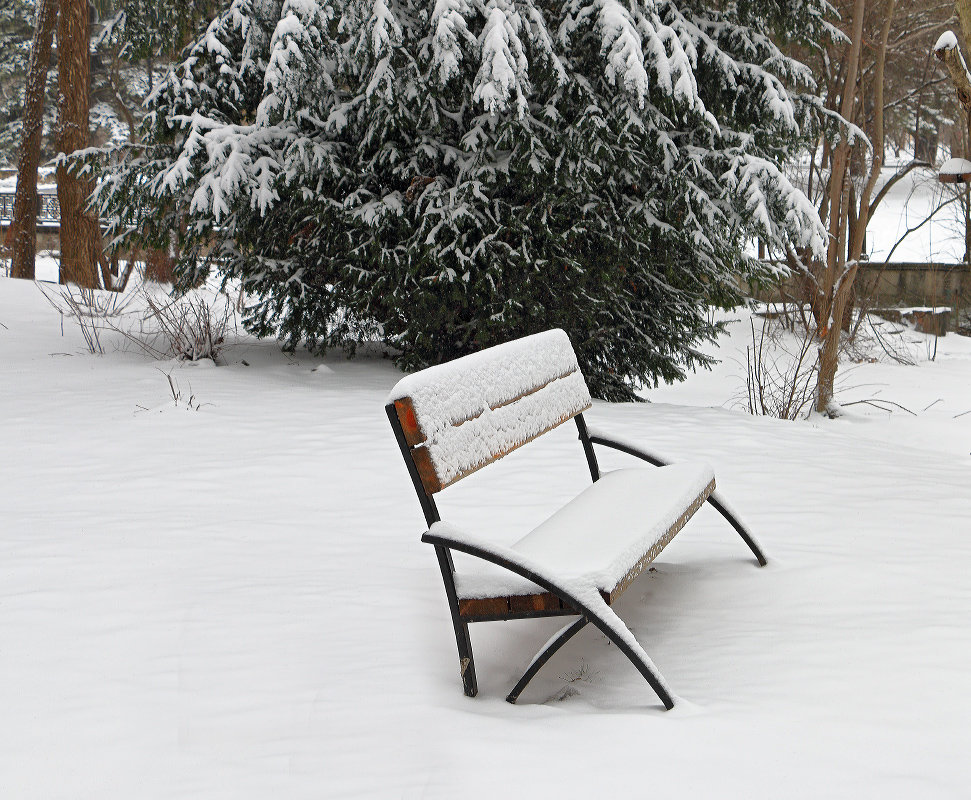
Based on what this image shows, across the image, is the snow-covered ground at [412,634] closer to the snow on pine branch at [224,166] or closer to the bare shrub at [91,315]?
the snow on pine branch at [224,166]

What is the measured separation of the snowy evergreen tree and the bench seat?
375cm

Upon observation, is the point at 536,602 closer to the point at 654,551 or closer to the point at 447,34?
the point at 654,551

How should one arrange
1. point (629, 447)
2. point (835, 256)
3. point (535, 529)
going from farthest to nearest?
point (835, 256), point (629, 447), point (535, 529)

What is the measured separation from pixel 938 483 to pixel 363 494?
2.89 metres

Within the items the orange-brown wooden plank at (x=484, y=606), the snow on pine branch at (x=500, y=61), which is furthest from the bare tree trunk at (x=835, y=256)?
the orange-brown wooden plank at (x=484, y=606)

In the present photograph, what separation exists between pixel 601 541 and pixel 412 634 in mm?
686

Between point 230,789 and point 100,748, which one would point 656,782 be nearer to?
point 230,789

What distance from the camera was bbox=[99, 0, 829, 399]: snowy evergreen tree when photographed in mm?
6832

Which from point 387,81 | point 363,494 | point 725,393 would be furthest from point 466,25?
point 725,393

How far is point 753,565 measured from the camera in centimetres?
360

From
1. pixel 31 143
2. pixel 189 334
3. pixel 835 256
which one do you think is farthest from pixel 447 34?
pixel 31 143

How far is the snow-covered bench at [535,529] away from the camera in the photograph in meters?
2.45

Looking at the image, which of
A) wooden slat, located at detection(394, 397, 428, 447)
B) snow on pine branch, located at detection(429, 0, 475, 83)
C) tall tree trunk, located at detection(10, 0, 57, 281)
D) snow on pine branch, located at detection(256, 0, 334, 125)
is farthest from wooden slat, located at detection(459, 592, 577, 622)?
tall tree trunk, located at detection(10, 0, 57, 281)

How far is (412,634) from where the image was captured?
2990mm
